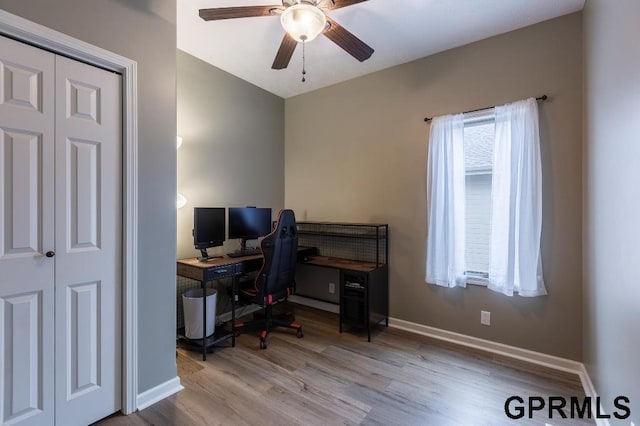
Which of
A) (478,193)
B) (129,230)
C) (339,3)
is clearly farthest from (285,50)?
(478,193)

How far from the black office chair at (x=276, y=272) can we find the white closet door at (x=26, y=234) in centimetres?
147

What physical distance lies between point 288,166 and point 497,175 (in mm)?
2577

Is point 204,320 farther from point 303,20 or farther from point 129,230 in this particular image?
point 303,20

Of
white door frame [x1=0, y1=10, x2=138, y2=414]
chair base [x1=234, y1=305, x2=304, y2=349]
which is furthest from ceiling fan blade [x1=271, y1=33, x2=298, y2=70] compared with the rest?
chair base [x1=234, y1=305, x2=304, y2=349]

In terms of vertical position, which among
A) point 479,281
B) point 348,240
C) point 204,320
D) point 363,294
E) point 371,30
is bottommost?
point 204,320

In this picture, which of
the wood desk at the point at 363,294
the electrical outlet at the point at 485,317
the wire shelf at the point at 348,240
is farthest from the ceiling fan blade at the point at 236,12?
the electrical outlet at the point at 485,317

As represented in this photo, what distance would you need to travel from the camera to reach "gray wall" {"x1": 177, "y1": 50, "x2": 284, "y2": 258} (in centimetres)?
295

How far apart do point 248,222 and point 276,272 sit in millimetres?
769

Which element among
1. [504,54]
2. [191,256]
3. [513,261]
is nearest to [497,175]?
[513,261]

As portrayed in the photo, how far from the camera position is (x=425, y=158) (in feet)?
9.62

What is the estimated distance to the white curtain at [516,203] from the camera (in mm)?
2326

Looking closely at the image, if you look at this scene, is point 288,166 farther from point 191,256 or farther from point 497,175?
point 497,175

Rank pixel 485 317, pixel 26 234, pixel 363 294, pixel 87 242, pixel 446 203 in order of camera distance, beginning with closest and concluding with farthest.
A: pixel 26 234 < pixel 87 242 < pixel 485 317 < pixel 446 203 < pixel 363 294
